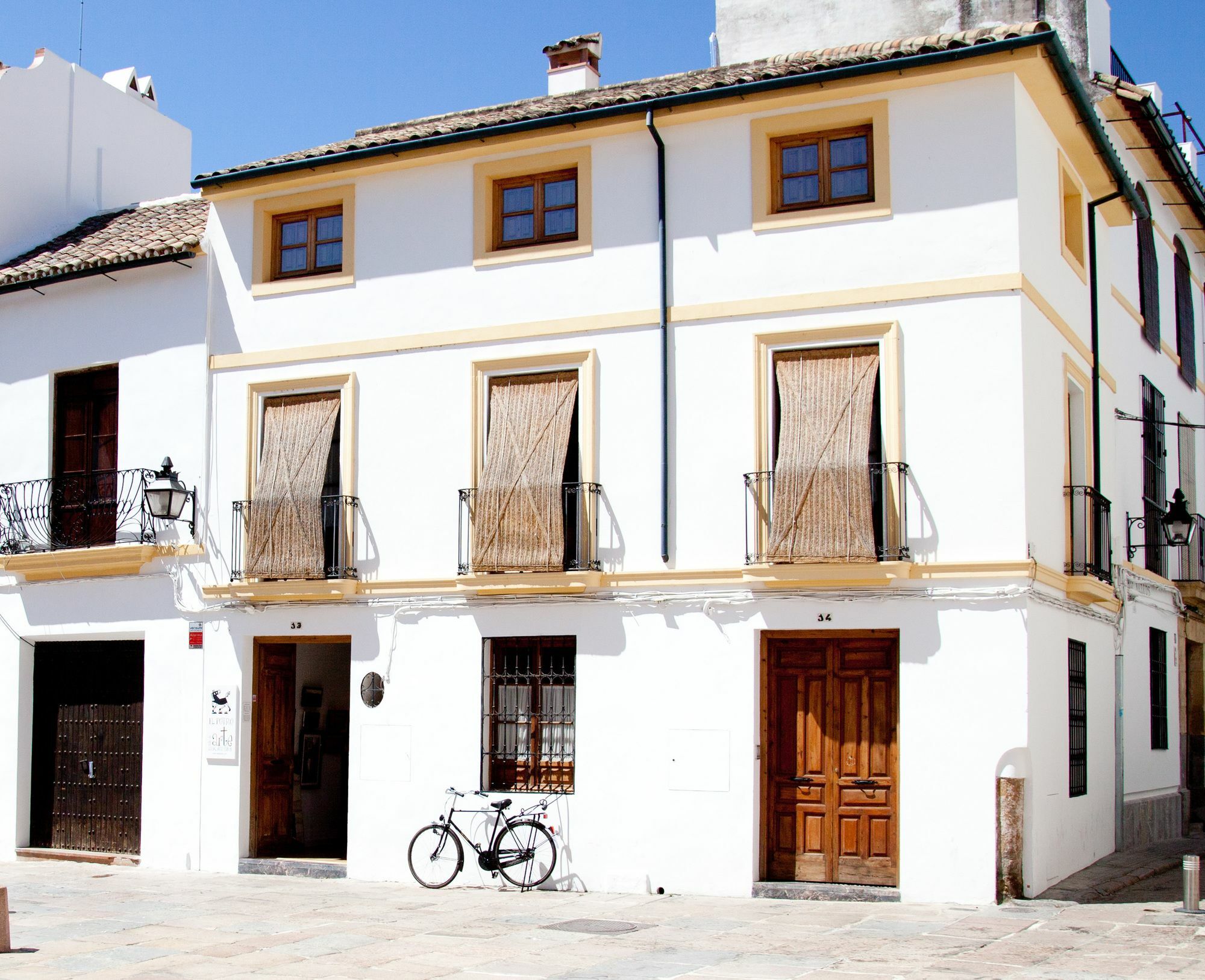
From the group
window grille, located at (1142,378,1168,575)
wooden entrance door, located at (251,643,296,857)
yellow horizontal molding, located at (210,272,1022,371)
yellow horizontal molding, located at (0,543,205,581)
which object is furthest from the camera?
window grille, located at (1142,378,1168,575)

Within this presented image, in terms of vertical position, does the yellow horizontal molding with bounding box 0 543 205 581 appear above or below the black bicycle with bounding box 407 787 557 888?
above

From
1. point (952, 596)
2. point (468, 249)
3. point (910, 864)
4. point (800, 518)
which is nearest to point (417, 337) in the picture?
point (468, 249)

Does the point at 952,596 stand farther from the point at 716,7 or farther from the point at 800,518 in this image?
the point at 716,7

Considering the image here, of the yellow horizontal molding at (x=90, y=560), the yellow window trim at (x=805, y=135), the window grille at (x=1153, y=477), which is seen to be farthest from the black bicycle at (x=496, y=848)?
the window grille at (x=1153, y=477)

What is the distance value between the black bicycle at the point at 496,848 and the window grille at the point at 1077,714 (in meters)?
5.17

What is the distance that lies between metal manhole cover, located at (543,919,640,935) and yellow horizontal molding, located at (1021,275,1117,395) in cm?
653

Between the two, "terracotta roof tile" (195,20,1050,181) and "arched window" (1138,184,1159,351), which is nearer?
"terracotta roof tile" (195,20,1050,181)

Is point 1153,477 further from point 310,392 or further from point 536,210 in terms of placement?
point 310,392

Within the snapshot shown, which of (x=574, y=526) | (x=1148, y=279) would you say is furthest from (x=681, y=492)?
(x=1148, y=279)

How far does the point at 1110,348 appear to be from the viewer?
55.7ft

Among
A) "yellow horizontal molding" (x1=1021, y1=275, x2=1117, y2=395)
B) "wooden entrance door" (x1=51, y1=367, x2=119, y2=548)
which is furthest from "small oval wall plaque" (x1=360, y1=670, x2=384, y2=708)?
"yellow horizontal molding" (x1=1021, y1=275, x2=1117, y2=395)

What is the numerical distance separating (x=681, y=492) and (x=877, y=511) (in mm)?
1873

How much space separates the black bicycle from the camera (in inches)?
549

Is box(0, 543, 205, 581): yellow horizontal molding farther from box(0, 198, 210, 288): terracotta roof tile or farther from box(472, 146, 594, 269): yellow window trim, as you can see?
box(472, 146, 594, 269): yellow window trim
